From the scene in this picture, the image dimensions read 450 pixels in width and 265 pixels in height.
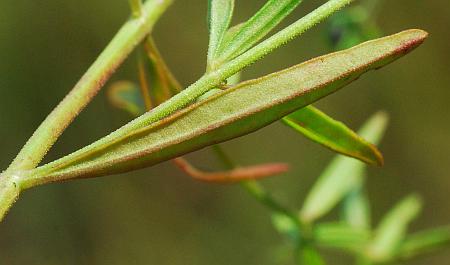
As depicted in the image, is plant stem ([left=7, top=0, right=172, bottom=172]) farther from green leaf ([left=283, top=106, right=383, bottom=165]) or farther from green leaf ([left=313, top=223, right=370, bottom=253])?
green leaf ([left=313, top=223, right=370, bottom=253])

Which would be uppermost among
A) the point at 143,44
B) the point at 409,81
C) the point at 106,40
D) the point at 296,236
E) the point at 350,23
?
the point at 106,40

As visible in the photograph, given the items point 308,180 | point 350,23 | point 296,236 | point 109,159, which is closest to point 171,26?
point 308,180

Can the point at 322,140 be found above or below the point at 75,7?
below

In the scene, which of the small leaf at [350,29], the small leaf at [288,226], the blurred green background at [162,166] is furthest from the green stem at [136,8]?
the blurred green background at [162,166]

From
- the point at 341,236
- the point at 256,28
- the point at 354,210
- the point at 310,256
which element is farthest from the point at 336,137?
the point at 354,210

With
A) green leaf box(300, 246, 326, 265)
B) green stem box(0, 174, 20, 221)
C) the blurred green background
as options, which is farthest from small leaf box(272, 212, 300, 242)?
the blurred green background

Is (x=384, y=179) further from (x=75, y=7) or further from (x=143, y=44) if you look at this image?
(x=143, y=44)
